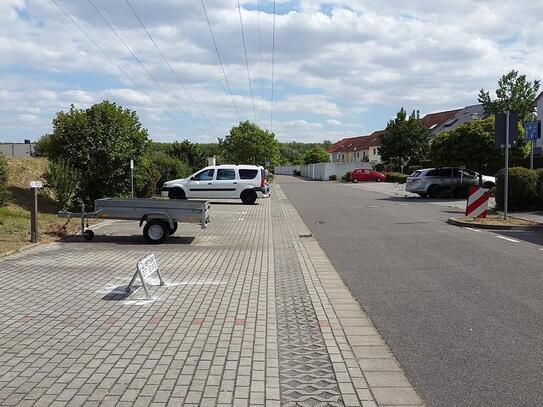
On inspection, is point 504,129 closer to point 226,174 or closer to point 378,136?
point 226,174

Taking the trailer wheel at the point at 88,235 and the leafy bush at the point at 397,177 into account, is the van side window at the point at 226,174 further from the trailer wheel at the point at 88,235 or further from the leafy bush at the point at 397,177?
the leafy bush at the point at 397,177

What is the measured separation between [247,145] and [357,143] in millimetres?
54767

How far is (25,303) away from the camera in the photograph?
23.6 ft

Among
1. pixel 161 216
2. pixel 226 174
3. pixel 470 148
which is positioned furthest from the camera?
pixel 470 148

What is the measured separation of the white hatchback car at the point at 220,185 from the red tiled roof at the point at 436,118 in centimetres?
6062

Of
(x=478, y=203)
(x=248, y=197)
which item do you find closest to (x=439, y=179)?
(x=248, y=197)

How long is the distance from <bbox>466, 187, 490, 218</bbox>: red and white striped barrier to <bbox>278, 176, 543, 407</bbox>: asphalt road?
2.60 meters

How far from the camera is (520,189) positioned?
2108 centimetres

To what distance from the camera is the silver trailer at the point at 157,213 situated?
1306 cm

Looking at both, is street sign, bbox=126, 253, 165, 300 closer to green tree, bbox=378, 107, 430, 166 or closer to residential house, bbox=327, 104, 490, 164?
residential house, bbox=327, 104, 490, 164

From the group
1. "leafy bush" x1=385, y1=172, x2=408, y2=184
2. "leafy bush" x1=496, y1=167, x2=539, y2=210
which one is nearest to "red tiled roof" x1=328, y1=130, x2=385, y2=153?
"leafy bush" x1=385, y1=172, x2=408, y2=184

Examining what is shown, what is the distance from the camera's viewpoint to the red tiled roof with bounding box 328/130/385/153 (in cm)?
10953

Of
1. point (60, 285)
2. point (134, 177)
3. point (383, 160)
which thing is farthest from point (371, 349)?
point (383, 160)

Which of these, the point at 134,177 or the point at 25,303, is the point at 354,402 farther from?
the point at 134,177
